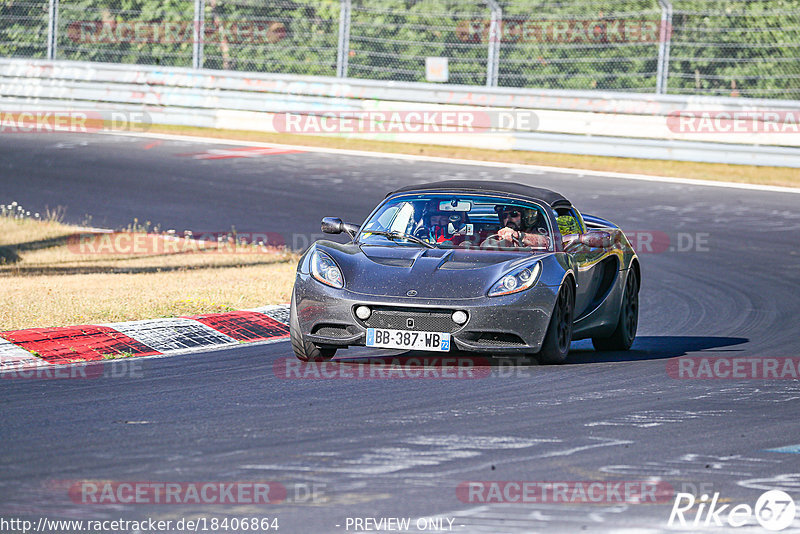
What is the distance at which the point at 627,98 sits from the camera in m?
21.8

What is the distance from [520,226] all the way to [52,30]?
1925cm

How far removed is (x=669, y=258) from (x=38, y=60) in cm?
1585

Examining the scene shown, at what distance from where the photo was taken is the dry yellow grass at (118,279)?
34.4 ft

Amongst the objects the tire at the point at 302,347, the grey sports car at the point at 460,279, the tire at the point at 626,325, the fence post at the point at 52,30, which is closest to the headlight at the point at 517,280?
the grey sports car at the point at 460,279

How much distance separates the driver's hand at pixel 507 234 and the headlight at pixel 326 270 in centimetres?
132

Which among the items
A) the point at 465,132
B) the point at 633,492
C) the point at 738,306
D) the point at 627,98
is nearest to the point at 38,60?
the point at 465,132

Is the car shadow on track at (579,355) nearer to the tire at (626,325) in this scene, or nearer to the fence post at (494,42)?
the tire at (626,325)

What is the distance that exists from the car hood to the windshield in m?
0.29

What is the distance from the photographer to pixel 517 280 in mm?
8297

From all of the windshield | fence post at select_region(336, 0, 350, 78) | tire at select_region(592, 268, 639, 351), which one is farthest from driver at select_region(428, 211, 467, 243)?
fence post at select_region(336, 0, 350, 78)

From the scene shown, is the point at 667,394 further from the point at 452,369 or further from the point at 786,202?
the point at 786,202

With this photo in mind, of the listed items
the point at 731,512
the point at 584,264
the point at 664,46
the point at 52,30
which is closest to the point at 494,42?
the point at 664,46

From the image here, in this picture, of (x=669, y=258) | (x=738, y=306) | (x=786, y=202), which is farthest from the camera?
(x=786, y=202)

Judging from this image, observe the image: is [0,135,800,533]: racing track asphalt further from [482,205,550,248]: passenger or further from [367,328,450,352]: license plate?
[482,205,550,248]: passenger
